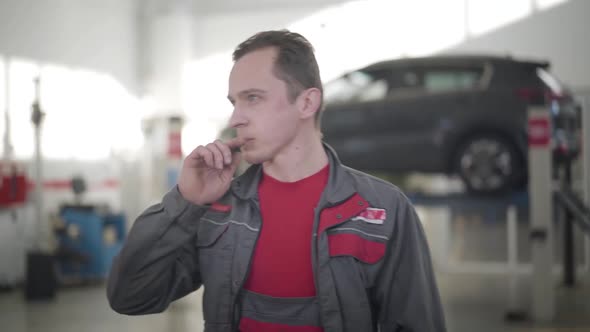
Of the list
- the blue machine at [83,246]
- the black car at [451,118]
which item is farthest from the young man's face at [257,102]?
the blue machine at [83,246]

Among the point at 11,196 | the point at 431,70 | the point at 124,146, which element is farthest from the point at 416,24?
the point at 124,146

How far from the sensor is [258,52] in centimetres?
112

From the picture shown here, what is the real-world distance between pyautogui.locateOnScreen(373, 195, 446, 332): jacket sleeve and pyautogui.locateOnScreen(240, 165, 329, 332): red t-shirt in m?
0.14

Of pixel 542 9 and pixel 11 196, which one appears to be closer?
pixel 11 196

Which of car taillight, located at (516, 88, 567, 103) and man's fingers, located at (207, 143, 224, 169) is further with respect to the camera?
car taillight, located at (516, 88, 567, 103)

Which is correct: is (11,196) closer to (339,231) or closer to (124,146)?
(124,146)

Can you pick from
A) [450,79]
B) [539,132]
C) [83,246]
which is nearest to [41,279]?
[83,246]

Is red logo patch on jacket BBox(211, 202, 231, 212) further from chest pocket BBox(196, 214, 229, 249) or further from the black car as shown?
the black car

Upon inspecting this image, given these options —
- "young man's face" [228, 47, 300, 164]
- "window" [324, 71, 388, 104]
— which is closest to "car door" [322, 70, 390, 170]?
"window" [324, 71, 388, 104]

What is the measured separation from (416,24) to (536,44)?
447 cm

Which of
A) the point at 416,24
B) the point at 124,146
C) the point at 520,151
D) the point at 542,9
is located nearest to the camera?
the point at 416,24

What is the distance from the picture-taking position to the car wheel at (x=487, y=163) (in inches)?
171

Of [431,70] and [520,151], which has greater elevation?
[431,70]

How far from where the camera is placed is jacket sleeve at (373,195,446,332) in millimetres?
1178
